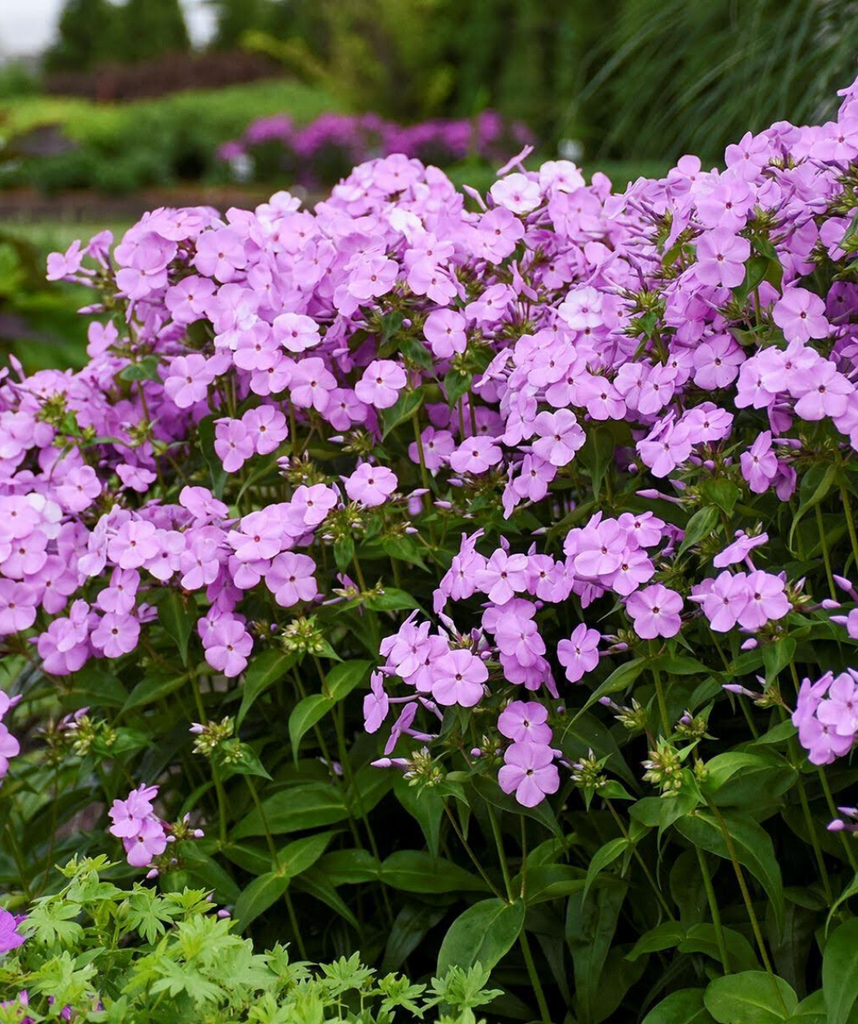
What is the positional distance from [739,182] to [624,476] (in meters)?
0.44

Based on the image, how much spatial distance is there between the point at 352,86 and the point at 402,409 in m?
15.3

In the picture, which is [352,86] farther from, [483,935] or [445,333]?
[483,935]

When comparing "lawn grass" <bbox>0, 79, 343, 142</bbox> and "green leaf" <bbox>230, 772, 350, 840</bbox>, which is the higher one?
"lawn grass" <bbox>0, 79, 343, 142</bbox>

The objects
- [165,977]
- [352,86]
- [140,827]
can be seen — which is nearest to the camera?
[165,977]

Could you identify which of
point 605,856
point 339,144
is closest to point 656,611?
point 605,856

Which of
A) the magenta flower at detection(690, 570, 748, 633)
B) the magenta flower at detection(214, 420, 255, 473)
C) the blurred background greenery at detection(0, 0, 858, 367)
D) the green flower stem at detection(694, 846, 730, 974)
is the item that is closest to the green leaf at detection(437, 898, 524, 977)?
→ the green flower stem at detection(694, 846, 730, 974)

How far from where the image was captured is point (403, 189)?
6.77ft

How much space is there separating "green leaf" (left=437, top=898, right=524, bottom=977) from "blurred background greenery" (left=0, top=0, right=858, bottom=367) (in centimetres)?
215

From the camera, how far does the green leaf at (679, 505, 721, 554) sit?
56.7 inches

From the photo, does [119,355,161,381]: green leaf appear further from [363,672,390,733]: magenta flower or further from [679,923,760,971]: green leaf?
[679,923,760,971]: green leaf

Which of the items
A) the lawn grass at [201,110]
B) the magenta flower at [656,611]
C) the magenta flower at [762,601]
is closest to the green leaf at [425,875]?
the magenta flower at [656,611]

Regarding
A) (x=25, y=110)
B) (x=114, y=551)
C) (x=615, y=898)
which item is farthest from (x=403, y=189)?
(x=25, y=110)

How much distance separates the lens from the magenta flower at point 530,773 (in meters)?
1.48

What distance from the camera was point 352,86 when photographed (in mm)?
16047
